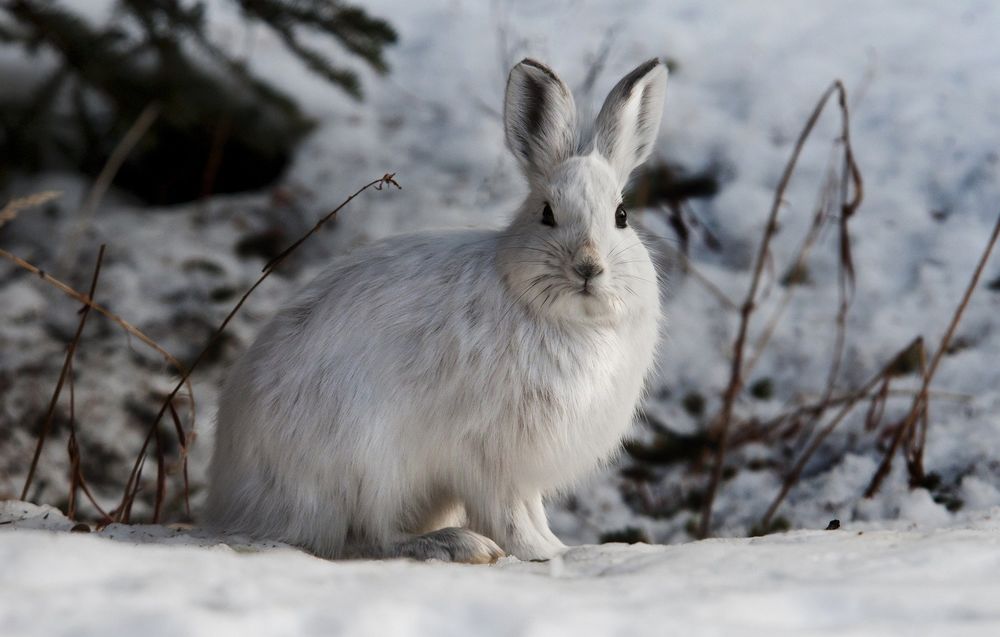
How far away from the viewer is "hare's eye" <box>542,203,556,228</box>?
3.11 m

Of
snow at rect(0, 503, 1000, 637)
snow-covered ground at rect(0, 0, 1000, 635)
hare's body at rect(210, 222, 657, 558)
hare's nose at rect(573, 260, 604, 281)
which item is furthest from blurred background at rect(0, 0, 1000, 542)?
snow at rect(0, 503, 1000, 637)

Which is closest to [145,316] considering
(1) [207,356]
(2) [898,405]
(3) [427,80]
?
(1) [207,356]

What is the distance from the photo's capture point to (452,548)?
303cm

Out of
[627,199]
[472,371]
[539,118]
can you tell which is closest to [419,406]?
[472,371]

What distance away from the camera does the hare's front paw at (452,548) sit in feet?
9.83

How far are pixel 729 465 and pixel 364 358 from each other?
211 centimetres

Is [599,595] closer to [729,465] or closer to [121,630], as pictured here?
[121,630]

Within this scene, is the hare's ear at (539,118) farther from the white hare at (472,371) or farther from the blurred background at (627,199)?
the blurred background at (627,199)

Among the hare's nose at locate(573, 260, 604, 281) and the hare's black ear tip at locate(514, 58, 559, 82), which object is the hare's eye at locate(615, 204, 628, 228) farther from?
the hare's black ear tip at locate(514, 58, 559, 82)

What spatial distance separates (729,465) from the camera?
4.66 m

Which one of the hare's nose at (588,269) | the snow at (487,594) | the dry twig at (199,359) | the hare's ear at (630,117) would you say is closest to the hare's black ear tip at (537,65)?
the hare's ear at (630,117)

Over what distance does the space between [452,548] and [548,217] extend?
96cm

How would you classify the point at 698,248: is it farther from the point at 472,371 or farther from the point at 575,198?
the point at 472,371

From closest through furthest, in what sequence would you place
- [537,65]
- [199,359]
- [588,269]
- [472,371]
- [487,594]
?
[487,594] < [588,269] < [472,371] < [537,65] < [199,359]
